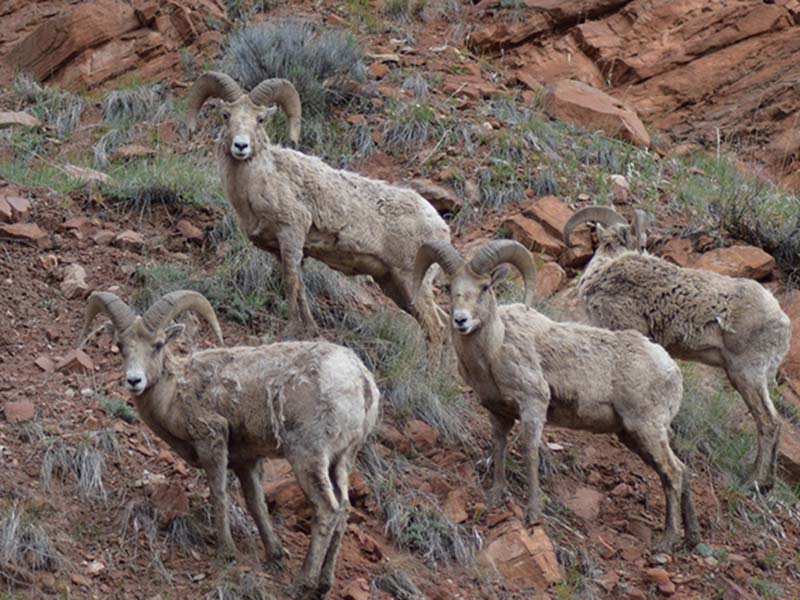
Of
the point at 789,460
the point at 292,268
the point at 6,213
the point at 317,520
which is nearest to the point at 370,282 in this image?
the point at 292,268

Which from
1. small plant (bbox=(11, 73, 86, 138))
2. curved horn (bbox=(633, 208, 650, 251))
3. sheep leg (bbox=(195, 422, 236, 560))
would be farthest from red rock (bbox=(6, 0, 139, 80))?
sheep leg (bbox=(195, 422, 236, 560))

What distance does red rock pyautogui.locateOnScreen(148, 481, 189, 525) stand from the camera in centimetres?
851

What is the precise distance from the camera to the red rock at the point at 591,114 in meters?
16.6

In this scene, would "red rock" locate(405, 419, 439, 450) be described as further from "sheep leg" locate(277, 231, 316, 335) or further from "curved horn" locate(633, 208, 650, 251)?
"curved horn" locate(633, 208, 650, 251)

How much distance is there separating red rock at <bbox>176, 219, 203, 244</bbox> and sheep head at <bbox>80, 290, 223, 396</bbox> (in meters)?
4.15

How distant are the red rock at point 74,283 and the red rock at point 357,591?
3.98 m

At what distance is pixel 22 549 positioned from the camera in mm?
7840

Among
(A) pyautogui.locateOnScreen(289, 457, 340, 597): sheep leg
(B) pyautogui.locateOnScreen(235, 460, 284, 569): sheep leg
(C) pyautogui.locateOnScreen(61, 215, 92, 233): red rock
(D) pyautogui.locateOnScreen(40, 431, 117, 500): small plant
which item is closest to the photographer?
(A) pyautogui.locateOnScreen(289, 457, 340, 597): sheep leg

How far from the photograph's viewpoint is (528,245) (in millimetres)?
13953

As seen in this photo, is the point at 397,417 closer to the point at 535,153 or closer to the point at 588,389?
the point at 588,389

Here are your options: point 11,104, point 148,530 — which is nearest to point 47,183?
point 11,104

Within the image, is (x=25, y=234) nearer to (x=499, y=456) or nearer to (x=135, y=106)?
(x=135, y=106)

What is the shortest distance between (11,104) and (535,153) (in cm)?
608

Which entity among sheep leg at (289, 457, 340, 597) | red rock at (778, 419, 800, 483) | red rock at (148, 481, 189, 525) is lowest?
red rock at (778, 419, 800, 483)
